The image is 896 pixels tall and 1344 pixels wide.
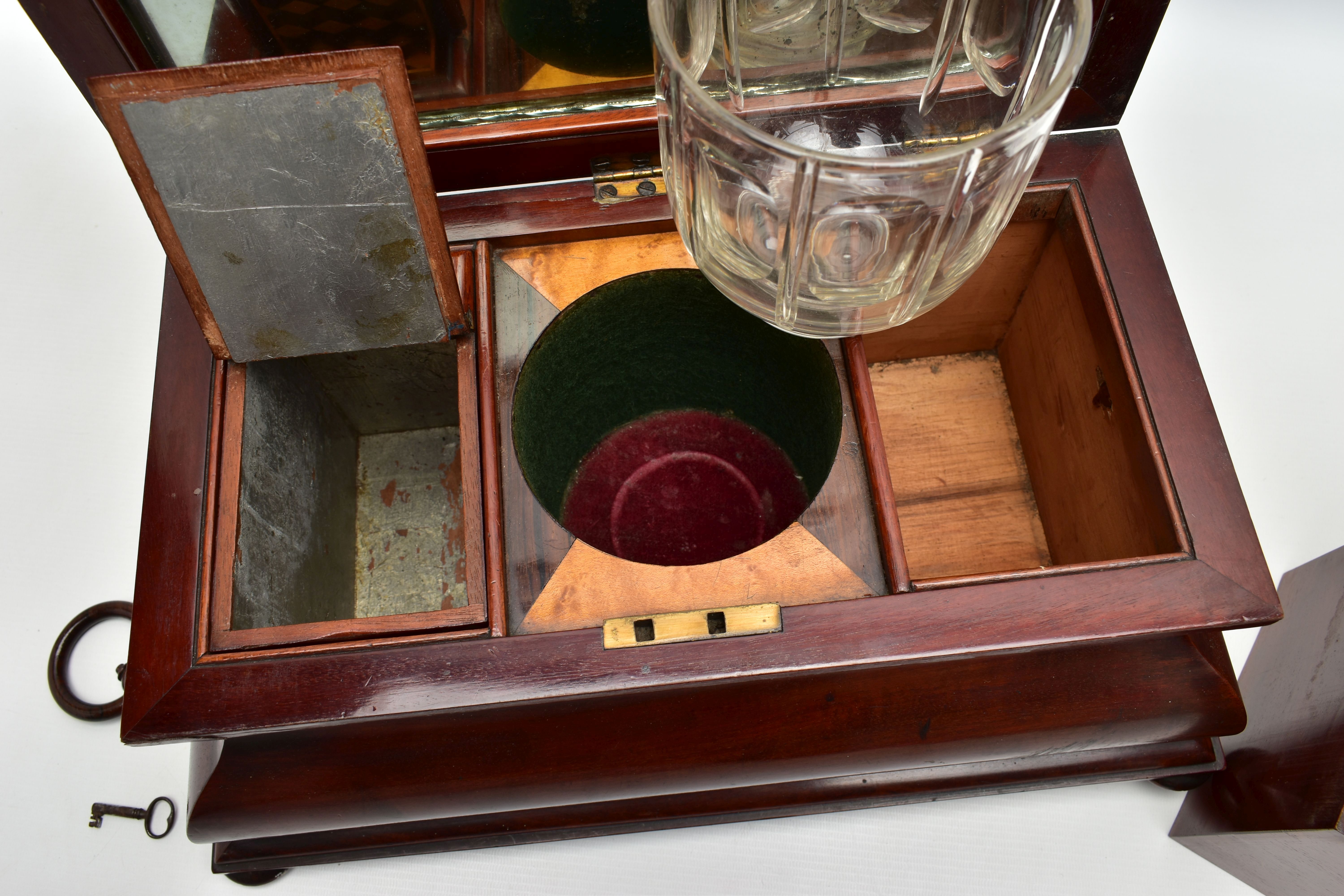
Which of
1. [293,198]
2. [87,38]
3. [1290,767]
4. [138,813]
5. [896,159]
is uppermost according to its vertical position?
Answer: [87,38]

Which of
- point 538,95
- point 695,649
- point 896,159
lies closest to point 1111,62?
point 896,159

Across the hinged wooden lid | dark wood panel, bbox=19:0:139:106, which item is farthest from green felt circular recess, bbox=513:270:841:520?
dark wood panel, bbox=19:0:139:106

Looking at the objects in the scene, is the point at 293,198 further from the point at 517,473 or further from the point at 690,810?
the point at 690,810

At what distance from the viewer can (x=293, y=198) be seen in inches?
28.0

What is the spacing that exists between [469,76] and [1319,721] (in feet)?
3.14

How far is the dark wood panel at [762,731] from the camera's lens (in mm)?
815

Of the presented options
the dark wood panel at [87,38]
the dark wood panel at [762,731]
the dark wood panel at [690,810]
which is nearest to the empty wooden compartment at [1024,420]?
the dark wood panel at [762,731]

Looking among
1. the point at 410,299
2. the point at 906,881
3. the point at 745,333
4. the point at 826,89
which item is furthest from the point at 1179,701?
the point at 410,299

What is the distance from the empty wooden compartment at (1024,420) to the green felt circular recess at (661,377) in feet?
0.23

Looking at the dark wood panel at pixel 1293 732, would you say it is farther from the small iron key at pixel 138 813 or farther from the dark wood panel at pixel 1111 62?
the small iron key at pixel 138 813

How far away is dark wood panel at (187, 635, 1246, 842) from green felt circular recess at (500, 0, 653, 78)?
57 cm

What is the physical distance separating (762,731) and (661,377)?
387 millimetres

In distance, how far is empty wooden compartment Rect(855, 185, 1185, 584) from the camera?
30.8 inches

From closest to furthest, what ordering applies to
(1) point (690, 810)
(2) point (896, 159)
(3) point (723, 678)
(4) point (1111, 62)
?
(2) point (896, 159) → (3) point (723, 678) → (4) point (1111, 62) → (1) point (690, 810)
